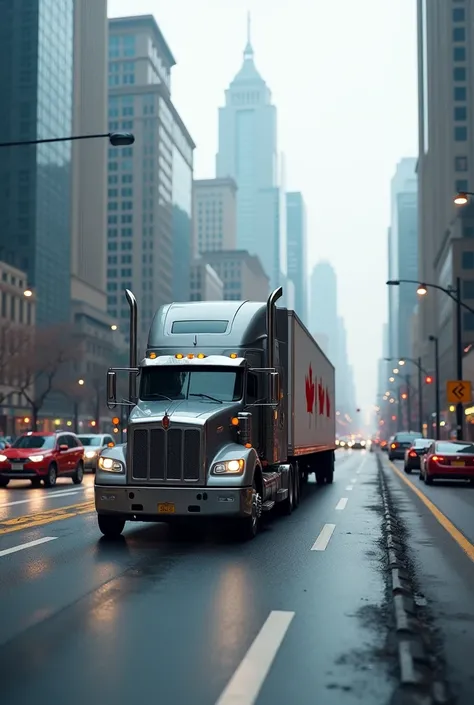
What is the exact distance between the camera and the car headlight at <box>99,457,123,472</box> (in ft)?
42.5

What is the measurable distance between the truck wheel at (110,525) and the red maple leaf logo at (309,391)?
298 inches

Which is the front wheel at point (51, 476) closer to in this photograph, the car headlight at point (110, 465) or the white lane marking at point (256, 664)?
the car headlight at point (110, 465)

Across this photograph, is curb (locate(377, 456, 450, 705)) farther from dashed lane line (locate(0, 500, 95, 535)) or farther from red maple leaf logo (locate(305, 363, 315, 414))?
red maple leaf logo (locate(305, 363, 315, 414))

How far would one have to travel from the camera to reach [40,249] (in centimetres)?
11325

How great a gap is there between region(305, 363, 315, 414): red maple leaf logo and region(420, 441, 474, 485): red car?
9.89 meters

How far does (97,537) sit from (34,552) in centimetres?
186

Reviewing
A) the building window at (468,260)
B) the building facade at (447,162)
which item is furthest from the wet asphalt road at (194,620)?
the building window at (468,260)

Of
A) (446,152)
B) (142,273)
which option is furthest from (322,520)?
(142,273)

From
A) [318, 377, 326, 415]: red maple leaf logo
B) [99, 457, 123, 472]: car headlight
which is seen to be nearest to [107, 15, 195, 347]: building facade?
[318, 377, 326, 415]: red maple leaf logo

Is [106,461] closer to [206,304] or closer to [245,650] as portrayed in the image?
[206,304]

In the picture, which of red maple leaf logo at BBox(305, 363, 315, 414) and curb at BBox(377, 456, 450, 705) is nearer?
curb at BBox(377, 456, 450, 705)

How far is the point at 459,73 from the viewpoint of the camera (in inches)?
4948

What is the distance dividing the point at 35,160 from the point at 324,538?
106 meters

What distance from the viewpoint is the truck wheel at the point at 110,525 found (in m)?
13.5
